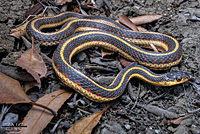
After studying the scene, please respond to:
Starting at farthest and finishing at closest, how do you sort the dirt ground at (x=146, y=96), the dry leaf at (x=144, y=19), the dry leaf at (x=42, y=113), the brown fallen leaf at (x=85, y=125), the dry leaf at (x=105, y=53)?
the dry leaf at (x=144, y=19)
the dry leaf at (x=105, y=53)
the dirt ground at (x=146, y=96)
the brown fallen leaf at (x=85, y=125)
the dry leaf at (x=42, y=113)

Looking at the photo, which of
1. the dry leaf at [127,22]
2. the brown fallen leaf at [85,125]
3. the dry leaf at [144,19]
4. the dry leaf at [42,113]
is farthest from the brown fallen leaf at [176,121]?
the dry leaf at [144,19]

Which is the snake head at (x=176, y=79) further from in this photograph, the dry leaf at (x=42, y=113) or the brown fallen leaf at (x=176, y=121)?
the dry leaf at (x=42, y=113)

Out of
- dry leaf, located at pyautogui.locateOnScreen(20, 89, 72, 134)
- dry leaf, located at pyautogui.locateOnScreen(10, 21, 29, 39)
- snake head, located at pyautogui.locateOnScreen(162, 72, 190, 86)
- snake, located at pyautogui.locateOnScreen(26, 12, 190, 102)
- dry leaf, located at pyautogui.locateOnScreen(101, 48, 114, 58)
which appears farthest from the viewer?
dry leaf, located at pyautogui.locateOnScreen(101, 48, 114, 58)

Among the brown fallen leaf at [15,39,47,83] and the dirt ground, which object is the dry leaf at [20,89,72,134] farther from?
the brown fallen leaf at [15,39,47,83]

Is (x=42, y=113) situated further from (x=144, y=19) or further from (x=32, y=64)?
(x=144, y=19)

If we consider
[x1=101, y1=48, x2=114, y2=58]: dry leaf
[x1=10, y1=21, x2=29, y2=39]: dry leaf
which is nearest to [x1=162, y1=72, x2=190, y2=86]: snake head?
[x1=101, y1=48, x2=114, y2=58]: dry leaf

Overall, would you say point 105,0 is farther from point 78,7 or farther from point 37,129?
point 37,129
